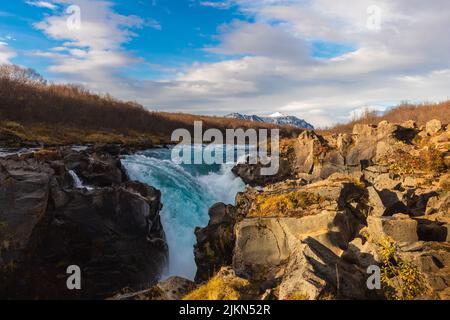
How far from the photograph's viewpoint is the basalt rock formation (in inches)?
377

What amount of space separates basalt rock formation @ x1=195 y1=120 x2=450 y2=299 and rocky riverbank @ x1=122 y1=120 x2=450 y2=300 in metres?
0.03

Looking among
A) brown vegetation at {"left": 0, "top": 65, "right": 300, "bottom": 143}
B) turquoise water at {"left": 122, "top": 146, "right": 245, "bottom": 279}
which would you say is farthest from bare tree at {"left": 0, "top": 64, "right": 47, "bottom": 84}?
turquoise water at {"left": 122, "top": 146, "right": 245, "bottom": 279}

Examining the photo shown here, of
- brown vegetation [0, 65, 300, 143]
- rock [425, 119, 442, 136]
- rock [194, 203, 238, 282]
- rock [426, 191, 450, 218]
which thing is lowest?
rock [194, 203, 238, 282]

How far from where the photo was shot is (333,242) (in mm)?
12289

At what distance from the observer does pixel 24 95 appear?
220 feet

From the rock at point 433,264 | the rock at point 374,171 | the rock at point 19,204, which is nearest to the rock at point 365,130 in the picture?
the rock at point 374,171

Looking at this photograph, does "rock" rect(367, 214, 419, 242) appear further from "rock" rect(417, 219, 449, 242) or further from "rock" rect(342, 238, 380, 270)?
"rock" rect(417, 219, 449, 242)

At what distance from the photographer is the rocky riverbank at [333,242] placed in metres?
9.43

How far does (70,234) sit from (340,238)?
→ 13.8 metres

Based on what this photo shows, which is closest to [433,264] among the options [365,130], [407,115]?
[365,130]

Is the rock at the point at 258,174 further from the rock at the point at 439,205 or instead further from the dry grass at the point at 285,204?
the dry grass at the point at 285,204

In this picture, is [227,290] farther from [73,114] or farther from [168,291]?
[73,114]
